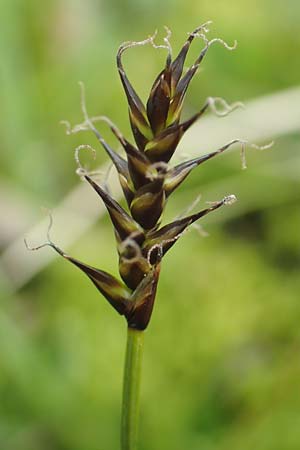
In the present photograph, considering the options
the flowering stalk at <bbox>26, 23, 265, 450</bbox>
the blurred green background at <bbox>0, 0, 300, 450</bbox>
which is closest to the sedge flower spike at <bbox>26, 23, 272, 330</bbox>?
the flowering stalk at <bbox>26, 23, 265, 450</bbox>

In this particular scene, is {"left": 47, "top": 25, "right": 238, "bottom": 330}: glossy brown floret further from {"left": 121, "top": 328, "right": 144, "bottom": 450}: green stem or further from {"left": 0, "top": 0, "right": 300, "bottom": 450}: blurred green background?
{"left": 0, "top": 0, "right": 300, "bottom": 450}: blurred green background

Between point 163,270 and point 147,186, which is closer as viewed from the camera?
point 147,186

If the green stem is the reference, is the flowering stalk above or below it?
above

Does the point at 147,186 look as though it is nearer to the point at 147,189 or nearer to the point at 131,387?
the point at 147,189

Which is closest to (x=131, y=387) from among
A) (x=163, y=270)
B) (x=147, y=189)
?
(x=147, y=189)

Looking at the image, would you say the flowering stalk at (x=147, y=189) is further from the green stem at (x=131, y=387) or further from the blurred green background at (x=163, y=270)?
the blurred green background at (x=163, y=270)

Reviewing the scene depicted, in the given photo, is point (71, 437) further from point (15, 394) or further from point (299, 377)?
point (299, 377)
